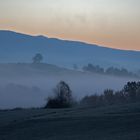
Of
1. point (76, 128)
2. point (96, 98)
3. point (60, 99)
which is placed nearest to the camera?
point (76, 128)

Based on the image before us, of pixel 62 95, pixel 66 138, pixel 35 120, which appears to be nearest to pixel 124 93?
pixel 62 95

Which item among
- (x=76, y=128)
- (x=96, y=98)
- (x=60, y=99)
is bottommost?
(x=76, y=128)

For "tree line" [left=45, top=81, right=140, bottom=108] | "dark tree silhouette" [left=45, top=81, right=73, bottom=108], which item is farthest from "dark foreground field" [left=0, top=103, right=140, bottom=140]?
"tree line" [left=45, top=81, right=140, bottom=108]

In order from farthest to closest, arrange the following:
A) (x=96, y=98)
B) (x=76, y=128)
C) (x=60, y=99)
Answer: (x=96, y=98)
(x=60, y=99)
(x=76, y=128)

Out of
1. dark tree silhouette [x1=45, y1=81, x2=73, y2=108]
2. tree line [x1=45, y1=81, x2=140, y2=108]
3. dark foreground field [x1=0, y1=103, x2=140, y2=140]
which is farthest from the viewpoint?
tree line [x1=45, y1=81, x2=140, y2=108]

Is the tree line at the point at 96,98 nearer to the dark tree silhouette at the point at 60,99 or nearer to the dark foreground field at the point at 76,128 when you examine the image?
the dark tree silhouette at the point at 60,99

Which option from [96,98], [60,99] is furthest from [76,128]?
[96,98]

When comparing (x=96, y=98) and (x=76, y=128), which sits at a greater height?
(x=96, y=98)

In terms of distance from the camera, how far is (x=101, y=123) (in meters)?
54.8

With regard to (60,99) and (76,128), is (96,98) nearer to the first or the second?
(60,99)

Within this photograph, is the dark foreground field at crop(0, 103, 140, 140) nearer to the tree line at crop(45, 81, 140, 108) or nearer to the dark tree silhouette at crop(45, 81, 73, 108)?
the dark tree silhouette at crop(45, 81, 73, 108)

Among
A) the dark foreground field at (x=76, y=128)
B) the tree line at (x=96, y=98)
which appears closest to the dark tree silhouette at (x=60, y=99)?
the tree line at (x=96, y=98)

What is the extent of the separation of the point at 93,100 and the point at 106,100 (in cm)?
265

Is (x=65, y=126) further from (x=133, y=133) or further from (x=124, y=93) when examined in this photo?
(x=124, y=93)
